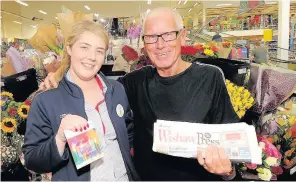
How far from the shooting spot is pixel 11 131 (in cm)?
176

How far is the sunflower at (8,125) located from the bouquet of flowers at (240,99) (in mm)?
1328

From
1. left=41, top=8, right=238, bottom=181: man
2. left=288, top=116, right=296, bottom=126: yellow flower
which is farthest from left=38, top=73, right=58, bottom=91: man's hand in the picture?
left=288, top=116, right=296, bottom=126: yellow flower

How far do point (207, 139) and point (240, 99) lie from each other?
1.09 metres

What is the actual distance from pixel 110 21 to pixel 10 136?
181 cm

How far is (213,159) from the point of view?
3.62ft

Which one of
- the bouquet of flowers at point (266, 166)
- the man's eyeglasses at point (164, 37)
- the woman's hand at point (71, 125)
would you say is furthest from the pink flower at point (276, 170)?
the woman's hand at point (71, 125)

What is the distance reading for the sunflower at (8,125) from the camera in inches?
68.8

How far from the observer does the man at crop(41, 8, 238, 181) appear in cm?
143

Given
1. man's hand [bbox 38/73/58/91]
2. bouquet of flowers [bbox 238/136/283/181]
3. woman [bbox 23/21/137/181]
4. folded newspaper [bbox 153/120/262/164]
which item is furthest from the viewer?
bouquet of flowers [bbox 238/136/283/181]

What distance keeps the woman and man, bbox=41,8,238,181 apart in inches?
5.3

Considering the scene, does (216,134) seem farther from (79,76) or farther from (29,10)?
(29,10)

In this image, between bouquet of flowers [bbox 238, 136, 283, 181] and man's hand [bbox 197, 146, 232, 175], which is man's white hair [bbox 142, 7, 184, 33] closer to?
man's hand [bbox 197, 146, 232, 175]

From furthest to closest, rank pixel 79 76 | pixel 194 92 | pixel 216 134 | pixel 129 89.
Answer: pixel 129 89, pixel 194 92, pixel 79 76, pixel 216 134

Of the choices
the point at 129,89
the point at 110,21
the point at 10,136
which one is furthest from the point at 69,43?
the point at 110,21
